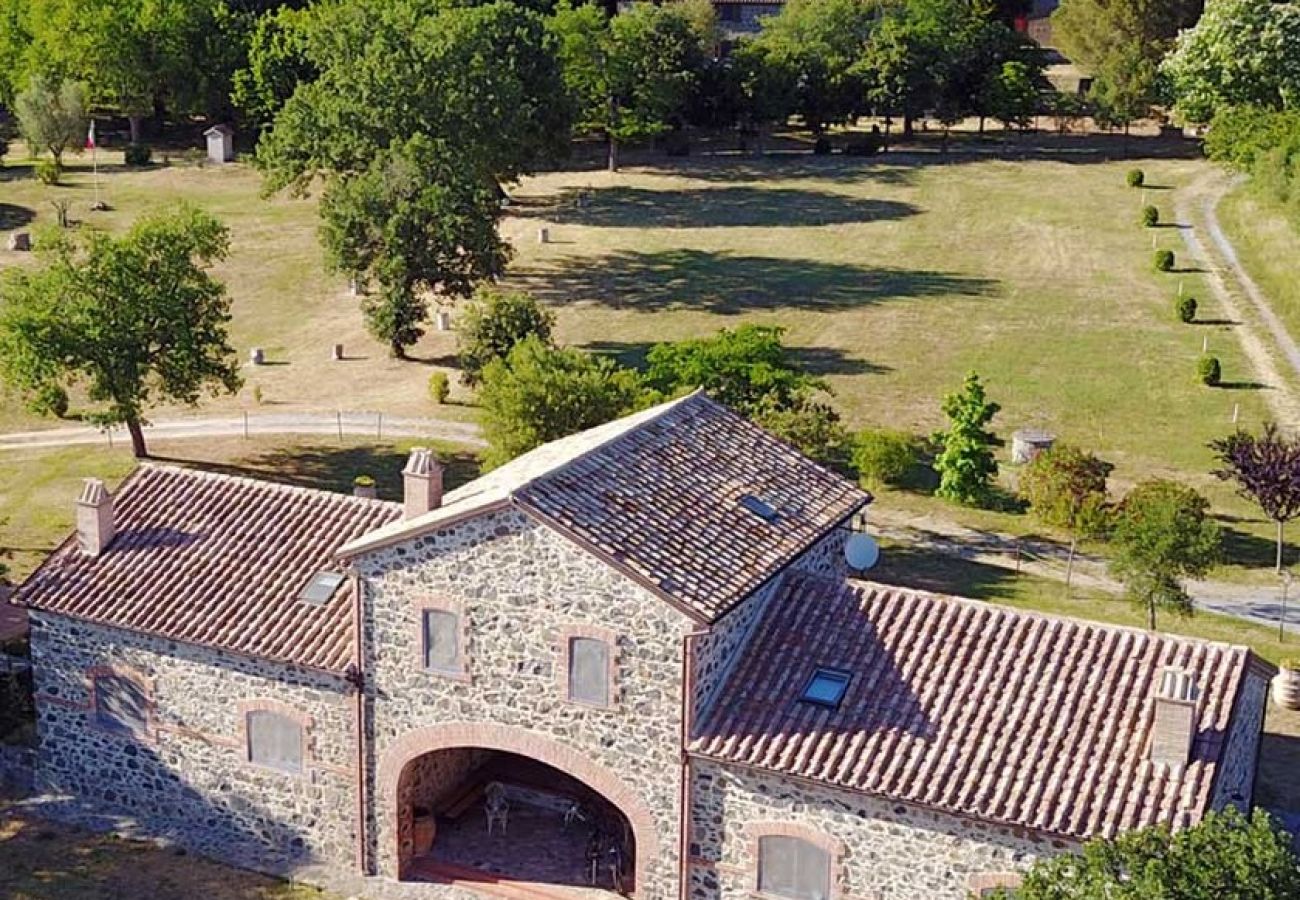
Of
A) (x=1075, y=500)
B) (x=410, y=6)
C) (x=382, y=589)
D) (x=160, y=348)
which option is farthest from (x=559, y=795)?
(x=410, y=6)

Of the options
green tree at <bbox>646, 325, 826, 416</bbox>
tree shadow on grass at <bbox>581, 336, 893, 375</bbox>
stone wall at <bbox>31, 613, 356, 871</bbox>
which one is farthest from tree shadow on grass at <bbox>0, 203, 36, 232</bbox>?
stone wall at <bbox>31, 613, 356, 871</bbox>

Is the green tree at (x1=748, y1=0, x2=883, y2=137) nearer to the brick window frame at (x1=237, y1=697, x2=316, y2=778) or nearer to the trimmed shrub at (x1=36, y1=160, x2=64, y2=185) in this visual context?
the trimmed shrub at (x1=36, y1=160, x2=64, y2=185)

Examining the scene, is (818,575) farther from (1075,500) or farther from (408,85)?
(408,85)

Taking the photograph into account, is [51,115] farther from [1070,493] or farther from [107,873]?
[107,873]

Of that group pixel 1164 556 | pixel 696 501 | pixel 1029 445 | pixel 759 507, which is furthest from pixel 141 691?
pixel 1029 445

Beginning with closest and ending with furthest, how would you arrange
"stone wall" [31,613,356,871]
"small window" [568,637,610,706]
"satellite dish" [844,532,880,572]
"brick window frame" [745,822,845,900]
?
"brick window frame" [745,822,845,900], "small window" [568,637,610,706], "stone wall" [31,613,356,871], "satellite dish" [844,532,880,572]

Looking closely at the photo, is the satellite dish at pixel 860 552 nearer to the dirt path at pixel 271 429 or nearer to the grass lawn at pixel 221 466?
the grass lawn at pixel 221 466
